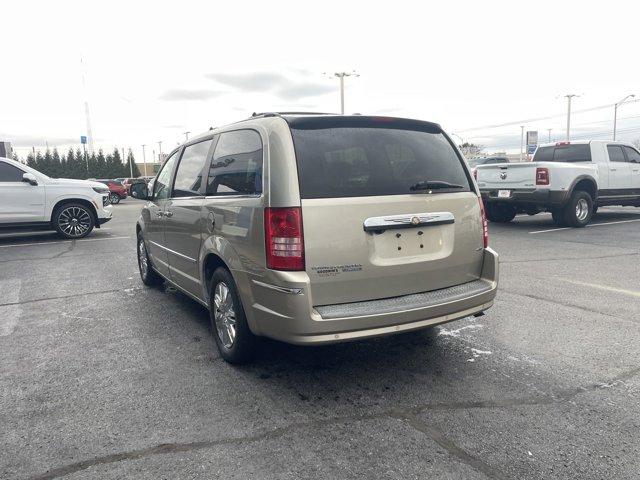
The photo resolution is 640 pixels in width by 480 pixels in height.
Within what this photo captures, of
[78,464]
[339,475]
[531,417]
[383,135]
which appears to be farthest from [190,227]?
[531,417]

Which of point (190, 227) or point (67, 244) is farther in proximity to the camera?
A: point (67, 244)

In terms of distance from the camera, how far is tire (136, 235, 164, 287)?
6387 millimetres

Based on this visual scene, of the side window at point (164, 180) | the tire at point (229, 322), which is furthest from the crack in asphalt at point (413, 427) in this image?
the side window at point (164, 180)

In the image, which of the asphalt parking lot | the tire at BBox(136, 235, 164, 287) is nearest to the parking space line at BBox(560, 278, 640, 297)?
the asphalt parking lot

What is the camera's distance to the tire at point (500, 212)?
12.8 m

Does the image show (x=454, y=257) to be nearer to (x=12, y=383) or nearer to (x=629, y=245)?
(x=12, y=383)

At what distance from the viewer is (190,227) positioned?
446cm

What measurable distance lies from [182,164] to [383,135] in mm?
2314

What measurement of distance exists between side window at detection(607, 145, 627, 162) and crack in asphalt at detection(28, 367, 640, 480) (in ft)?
35.5

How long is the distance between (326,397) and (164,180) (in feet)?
10.6

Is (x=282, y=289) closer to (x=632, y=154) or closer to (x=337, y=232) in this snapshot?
(x=337, y=232)

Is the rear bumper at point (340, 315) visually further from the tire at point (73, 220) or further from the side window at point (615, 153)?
the side window at point (615, 153)

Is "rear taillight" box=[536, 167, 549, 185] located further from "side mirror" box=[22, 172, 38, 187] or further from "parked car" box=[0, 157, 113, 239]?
"side mirror" box=[22, 172, 38, 187]

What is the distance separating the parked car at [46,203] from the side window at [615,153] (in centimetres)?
1221
